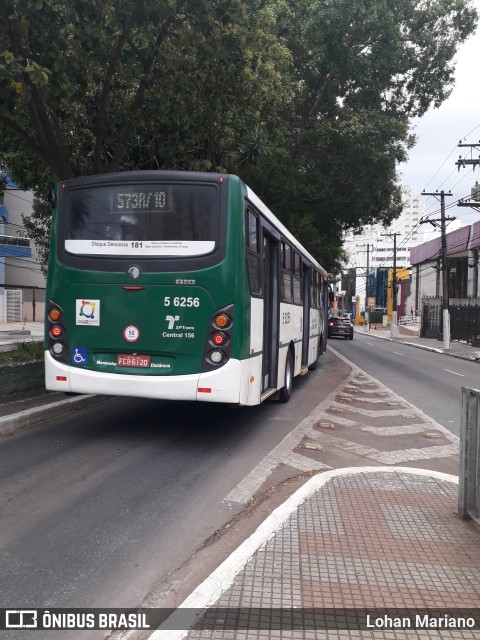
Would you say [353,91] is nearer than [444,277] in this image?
Yes

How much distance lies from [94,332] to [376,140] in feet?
48.1

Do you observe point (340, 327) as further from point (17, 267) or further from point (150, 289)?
point (150, 289)

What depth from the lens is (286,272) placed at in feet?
33.7

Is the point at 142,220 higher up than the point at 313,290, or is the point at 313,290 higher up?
the point at 142,220

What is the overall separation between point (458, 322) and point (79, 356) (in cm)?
3592

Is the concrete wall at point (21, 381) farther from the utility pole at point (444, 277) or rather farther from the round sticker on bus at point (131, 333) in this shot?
the utility pole at point (444, 277)

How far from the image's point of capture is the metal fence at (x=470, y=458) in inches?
179

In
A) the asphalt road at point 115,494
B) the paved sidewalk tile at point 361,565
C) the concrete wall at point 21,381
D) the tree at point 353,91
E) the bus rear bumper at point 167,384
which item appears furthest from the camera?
the tree at point 353,91

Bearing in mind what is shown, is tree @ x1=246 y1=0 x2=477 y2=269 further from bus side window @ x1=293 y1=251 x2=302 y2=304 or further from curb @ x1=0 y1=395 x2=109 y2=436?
curb @ x1=0 y1=395 x2=109 y2=436

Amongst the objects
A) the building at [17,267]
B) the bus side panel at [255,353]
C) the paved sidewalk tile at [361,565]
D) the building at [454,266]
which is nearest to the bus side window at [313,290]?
the bus side panel at [255,353]

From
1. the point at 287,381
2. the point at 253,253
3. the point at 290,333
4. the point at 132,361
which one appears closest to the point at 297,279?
the point at 290,333

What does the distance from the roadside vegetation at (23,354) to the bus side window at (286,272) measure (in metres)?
4.50

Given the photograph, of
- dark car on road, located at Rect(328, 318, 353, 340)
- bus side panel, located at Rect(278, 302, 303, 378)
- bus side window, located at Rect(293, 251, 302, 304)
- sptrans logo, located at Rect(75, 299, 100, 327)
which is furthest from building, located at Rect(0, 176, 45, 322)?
sptrans logo, located at Rect(75, 299, 100, 327)

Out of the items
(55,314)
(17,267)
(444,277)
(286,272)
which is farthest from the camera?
(17,267)
